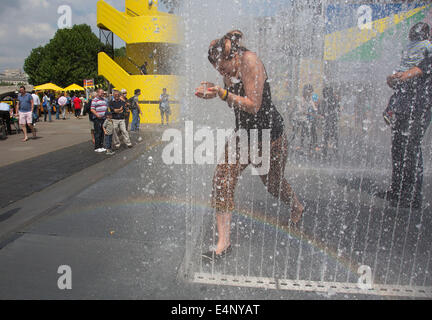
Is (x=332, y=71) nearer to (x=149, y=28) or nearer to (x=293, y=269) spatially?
(x=293, y=269)

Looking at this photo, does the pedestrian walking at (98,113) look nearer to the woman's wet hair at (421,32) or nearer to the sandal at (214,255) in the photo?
the sandal at (214,255)

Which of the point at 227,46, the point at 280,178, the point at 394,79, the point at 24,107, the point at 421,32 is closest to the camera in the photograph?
the point at 227,46

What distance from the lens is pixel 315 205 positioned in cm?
480

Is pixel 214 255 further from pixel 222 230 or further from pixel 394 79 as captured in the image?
pixel 394 79

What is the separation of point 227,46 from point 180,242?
197 centimetres

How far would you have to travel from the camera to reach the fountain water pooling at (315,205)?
2.84 metres

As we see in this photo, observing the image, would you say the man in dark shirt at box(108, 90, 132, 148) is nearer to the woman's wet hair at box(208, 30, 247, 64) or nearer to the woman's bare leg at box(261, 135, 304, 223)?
the woman's bare leg at box(261, 135, 304, 223)

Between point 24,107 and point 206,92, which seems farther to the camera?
point 24,107

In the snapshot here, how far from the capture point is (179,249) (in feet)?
10.9

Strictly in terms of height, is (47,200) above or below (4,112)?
below

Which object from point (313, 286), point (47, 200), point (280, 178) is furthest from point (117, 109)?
point (313, 286)

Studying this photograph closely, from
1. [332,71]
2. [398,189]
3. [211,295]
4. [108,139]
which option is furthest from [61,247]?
[332,71]

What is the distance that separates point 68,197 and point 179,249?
8.46 feet

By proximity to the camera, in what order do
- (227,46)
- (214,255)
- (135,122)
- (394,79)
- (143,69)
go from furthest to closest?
(143,69), (135,122), (394,79), (214,255), (227,46)
